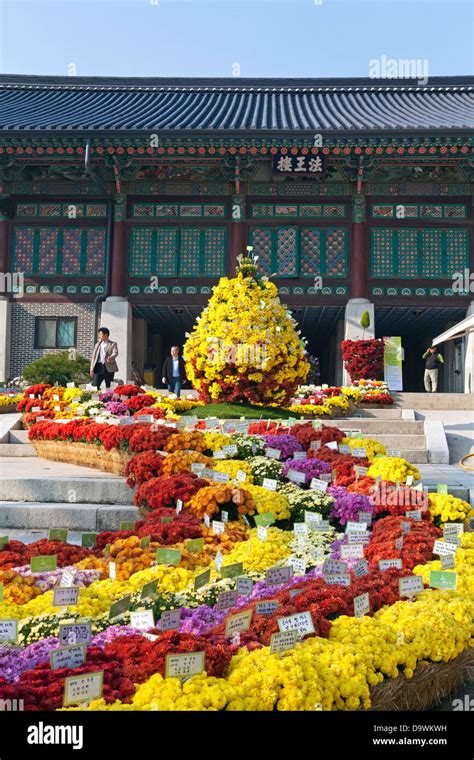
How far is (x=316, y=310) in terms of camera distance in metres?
19.9

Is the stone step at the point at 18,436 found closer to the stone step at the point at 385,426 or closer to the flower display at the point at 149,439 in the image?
the flower display at the point at 149,439

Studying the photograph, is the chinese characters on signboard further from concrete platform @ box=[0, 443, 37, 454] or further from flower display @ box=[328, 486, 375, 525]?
flower display @ box=[328, 486, 375, 525]

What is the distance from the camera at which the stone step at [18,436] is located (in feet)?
34.6

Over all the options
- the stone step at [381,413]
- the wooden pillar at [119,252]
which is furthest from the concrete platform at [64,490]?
the wooden pillar at [119,252]

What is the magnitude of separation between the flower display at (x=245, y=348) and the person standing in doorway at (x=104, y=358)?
2639 mm

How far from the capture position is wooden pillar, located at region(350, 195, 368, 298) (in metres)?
18.7

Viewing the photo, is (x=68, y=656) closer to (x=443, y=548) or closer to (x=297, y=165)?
(x=443, y=548)

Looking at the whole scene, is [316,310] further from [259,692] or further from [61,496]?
[259,692]

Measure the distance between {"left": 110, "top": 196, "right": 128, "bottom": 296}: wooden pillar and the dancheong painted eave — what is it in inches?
91.0

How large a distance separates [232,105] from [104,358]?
14210 mm

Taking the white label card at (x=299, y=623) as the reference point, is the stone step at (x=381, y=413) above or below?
above

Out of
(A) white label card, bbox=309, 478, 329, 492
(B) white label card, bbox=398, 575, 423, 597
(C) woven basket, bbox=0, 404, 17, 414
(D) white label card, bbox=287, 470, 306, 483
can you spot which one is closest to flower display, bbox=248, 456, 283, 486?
(D) white label card, bbox=287, 470, 306, 483
